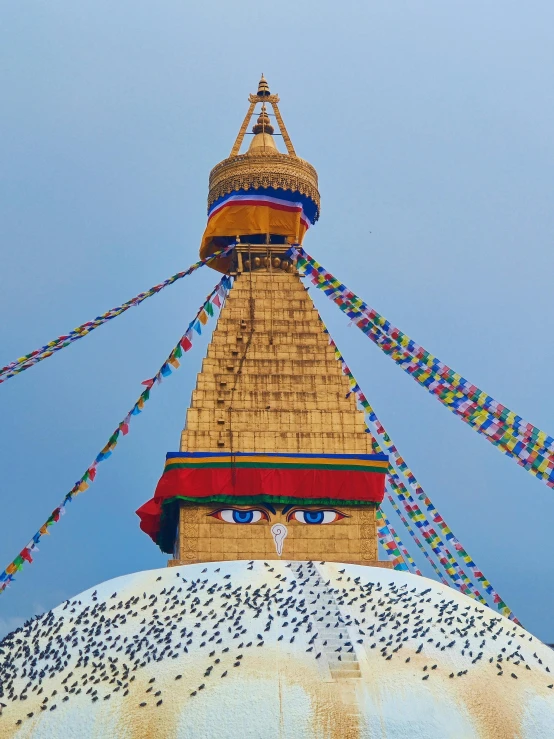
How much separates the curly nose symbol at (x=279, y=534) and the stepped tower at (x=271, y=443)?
2 centimetres

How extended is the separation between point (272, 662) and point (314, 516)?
16.5ft

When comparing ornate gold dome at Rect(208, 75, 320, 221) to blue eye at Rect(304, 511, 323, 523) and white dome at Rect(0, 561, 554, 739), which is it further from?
white dome at Rect(0, 561, 554, 739)

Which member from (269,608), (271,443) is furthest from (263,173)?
(269,608)

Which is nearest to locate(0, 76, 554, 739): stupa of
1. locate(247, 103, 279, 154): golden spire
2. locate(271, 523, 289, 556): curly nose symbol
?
locate(271, 523, 289, 556): curly nose symbol

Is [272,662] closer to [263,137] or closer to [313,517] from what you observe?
[313,517]

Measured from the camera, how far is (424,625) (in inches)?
611

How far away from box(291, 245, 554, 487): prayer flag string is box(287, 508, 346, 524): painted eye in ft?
8.45

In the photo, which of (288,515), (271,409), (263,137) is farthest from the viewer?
(263,137)

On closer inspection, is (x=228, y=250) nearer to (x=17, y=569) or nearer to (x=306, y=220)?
(x=306, y=220)

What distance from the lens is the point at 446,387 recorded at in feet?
66.0

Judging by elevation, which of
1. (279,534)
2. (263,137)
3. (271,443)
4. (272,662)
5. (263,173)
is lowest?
(272,662)

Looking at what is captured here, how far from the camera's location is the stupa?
45.7 ft

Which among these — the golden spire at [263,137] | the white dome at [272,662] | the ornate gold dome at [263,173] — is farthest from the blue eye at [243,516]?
the golden spire at [263,137]

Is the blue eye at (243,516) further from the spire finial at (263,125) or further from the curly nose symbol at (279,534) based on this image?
the spire finial at (263,125)
